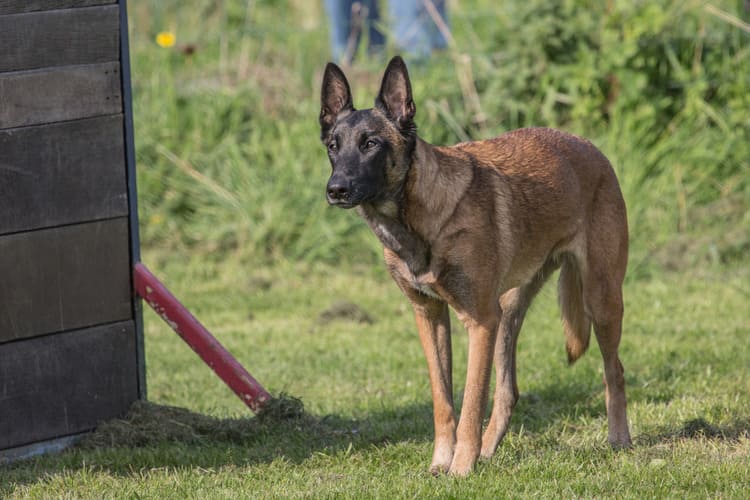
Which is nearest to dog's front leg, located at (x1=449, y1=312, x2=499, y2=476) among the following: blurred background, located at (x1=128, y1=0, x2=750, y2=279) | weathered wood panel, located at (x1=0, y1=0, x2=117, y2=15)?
weathered wood panel, located at (x1=0, y1=0, x2=117, y2=15)

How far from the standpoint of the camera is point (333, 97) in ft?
15.9

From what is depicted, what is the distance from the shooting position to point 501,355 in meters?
5.37

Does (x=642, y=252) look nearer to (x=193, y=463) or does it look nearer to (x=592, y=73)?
(x=592, y=73)

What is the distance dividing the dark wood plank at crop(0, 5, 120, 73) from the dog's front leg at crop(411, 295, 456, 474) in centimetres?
185

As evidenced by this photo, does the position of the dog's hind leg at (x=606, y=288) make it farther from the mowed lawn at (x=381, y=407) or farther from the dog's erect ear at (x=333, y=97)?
the dog's erect ear at (x=333, y=97)

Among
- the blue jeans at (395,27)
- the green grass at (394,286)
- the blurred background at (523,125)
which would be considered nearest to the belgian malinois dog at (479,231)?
the green grass at (394,286)

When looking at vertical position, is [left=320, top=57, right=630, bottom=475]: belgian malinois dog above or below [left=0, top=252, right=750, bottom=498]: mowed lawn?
above

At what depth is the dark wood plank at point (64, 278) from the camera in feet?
16.3

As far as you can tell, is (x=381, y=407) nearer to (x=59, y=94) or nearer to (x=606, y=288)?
(x=606, y=288)

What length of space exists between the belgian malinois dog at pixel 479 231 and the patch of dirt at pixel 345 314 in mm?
2478

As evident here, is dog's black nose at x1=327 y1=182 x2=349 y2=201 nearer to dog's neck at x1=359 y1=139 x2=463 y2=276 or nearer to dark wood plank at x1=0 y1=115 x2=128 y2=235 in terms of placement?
dog's neck at x1=359 y1=139 x2=463 y2=276

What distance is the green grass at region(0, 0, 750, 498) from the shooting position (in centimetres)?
477

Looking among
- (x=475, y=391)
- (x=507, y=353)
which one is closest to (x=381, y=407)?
(x=507, y=353)

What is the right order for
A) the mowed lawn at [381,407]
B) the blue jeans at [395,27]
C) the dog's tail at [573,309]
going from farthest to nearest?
the blue jeans at [395,27] → the dog's tail at [573,309] → the mowed lawn at [381,407]
